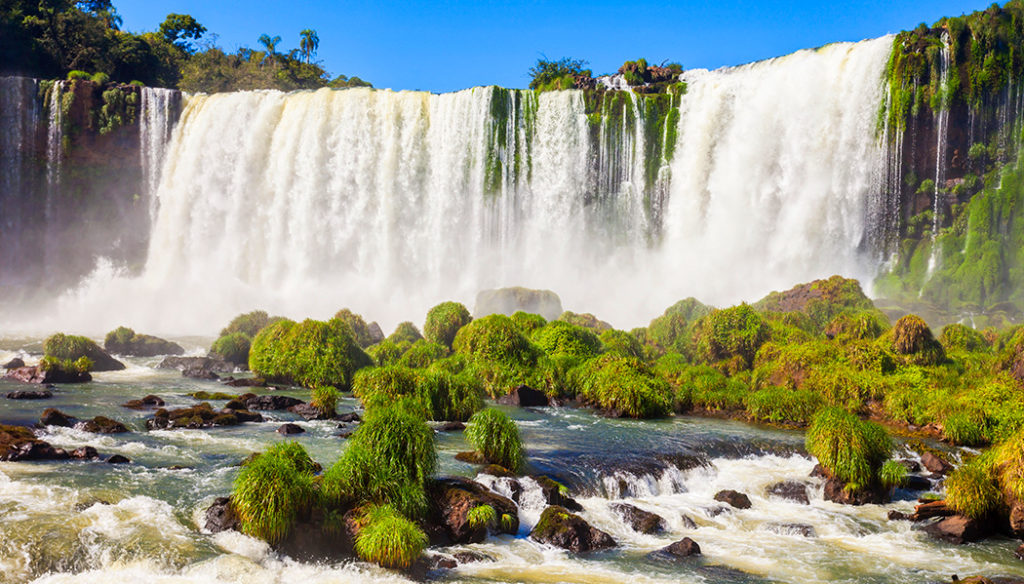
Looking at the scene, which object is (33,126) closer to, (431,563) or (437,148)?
(437,148)

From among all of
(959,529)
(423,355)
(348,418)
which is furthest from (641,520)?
(423,355)

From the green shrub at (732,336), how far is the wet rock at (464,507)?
1505cm

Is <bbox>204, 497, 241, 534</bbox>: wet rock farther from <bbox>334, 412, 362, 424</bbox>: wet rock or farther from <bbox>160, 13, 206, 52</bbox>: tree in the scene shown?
<bbox>160, 13, 206, 52</bbox>: tree

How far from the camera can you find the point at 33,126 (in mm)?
50594

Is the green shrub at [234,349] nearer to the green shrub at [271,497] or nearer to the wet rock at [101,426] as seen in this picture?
the wet rock at [101,426]

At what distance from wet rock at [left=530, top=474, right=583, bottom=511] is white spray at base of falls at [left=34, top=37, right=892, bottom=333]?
1291 inches

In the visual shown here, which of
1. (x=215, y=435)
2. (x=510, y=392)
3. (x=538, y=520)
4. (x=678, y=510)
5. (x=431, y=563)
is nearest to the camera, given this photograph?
(x=431, y=563)

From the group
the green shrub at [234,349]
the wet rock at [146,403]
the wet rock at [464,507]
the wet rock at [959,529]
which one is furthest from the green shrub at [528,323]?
the wet rock at [959,529]

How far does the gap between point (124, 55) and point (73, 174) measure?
43.7ft

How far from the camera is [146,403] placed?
19.4 meters

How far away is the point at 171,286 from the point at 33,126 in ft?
49.1

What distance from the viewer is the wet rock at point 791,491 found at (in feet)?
44.5

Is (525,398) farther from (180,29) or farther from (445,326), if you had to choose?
(180,29)

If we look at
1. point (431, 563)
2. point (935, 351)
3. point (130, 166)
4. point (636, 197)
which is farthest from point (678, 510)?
point (130, 166)
